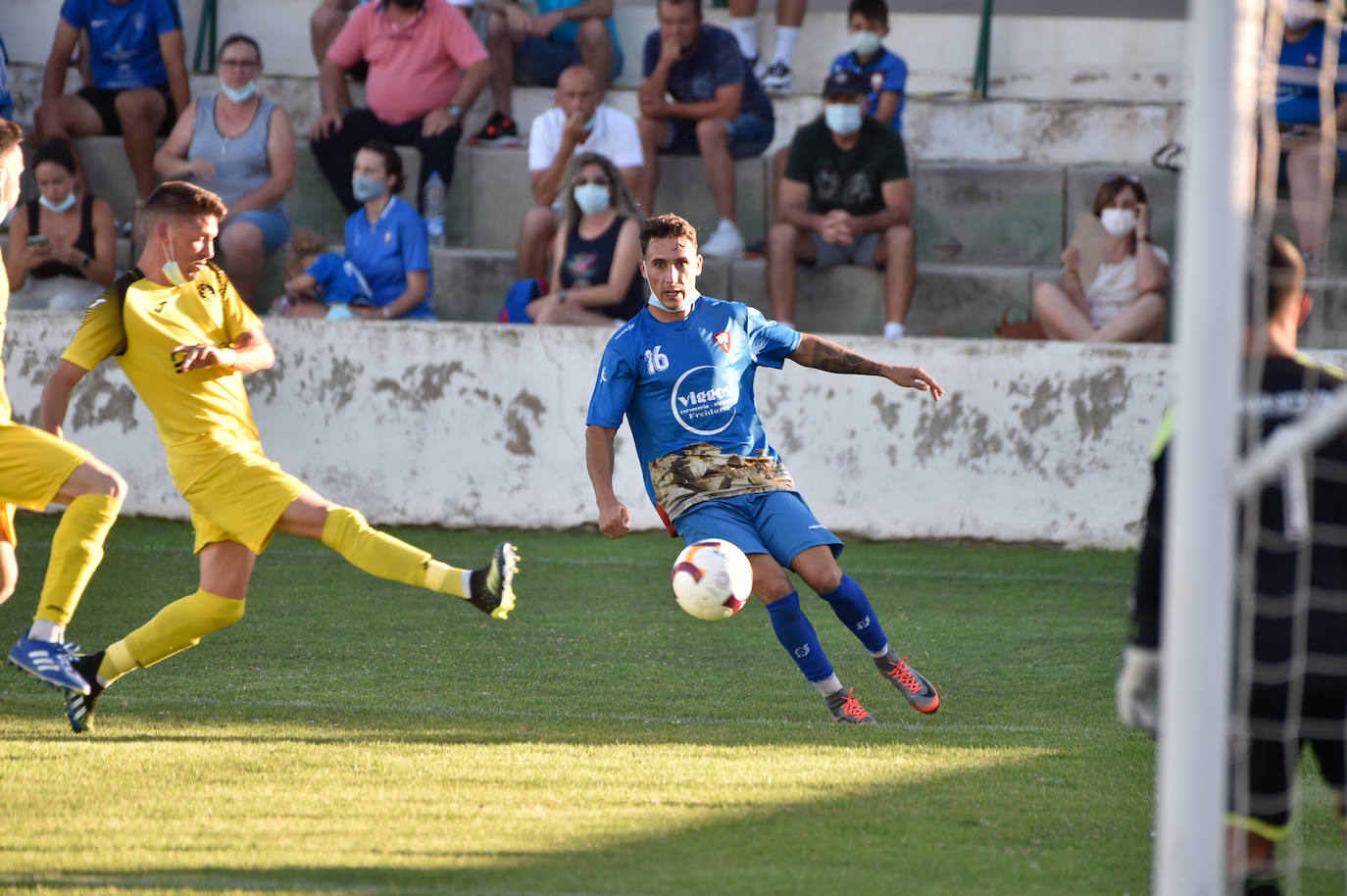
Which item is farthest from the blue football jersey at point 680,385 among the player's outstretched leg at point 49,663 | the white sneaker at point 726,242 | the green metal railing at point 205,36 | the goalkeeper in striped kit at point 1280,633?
the green metal railing at point 205,36

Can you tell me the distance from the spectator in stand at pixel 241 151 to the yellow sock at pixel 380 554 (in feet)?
19.1

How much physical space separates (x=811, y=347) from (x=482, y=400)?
3825 millimetres

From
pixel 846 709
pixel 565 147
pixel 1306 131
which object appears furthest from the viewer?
pixel 565 147

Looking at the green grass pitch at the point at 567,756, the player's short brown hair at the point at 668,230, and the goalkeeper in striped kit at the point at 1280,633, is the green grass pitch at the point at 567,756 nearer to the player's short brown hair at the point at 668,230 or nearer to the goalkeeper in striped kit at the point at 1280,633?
the goalkeeper in striped kit at the point at 1280,633

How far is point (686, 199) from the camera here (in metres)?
11.0

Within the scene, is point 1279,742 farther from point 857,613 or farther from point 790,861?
point 857,613

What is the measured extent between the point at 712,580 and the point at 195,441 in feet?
5.66

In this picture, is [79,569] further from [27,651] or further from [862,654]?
[862,654]

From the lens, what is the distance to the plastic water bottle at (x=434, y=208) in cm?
1070

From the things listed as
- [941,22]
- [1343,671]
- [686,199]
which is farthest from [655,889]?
[941,22]

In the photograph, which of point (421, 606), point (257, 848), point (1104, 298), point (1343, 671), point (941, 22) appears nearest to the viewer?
point (1343, 671)

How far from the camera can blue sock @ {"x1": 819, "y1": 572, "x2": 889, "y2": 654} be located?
489cm

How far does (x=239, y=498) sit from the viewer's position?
Answer: 15.2ft

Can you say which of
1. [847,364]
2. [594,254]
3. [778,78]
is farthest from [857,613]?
[778,78]
